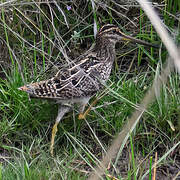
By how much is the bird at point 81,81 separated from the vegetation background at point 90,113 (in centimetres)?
13

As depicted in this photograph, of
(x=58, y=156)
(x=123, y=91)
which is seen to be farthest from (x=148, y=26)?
(x=58, y=156)

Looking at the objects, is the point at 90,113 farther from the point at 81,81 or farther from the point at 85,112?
the point at 81,81

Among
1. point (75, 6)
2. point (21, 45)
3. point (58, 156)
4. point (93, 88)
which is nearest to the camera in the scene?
point (58, 156)

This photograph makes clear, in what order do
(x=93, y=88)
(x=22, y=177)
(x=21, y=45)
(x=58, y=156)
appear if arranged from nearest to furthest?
(x=22, y=177) < (x=58, y=156) < (x=93, y=88) < (x=21, y=45)

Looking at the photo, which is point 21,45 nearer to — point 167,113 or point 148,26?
point 148,26

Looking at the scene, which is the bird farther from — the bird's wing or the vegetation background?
the vegetation background

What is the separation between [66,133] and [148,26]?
1638 millimetres

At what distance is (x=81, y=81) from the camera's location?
348 cm

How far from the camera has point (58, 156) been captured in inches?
129

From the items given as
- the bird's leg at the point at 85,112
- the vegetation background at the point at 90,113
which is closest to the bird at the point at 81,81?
the bird's leg at the point at 85,112

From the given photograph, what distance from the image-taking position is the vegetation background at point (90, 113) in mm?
3088

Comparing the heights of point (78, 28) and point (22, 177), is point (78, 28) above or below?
above

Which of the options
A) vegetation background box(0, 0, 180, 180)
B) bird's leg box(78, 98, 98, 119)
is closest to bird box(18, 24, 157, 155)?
bird's leg box(78, 98, 98, 119)

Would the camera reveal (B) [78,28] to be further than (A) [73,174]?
Yes
